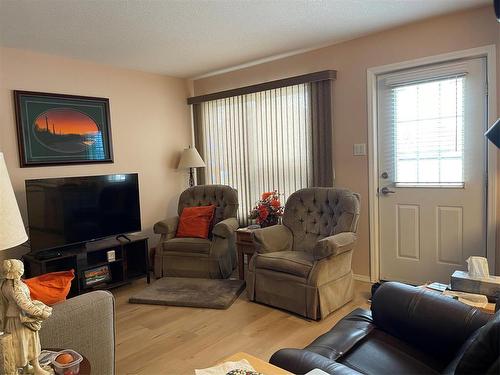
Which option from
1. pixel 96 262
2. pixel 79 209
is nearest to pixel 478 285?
pixel 96 262

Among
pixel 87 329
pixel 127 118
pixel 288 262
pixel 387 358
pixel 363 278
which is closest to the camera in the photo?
pixel 387 358

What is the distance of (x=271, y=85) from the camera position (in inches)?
161

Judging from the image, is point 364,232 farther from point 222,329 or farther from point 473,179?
point 222,329

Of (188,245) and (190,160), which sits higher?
(190,160)

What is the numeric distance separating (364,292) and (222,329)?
140 centimetres

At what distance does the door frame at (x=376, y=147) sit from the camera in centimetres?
291

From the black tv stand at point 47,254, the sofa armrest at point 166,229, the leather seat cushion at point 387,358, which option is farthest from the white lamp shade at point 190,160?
the leather seat cushion at point 387,358

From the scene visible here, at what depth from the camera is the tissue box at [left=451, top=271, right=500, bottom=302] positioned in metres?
2.20

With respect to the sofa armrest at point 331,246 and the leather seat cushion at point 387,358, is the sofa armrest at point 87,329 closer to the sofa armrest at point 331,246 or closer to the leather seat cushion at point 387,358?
the leather seat cushion at point 387,358

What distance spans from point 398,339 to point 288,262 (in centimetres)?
134

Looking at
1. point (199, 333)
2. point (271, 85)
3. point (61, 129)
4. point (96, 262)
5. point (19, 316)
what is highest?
point (271, 85)

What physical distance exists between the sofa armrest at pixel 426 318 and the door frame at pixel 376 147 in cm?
164

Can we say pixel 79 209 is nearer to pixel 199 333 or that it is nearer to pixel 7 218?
pixel 199 333

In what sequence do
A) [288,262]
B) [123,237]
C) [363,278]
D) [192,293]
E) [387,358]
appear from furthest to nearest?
[123,237], [363,278], [192,293], [288,262], [387,358]
